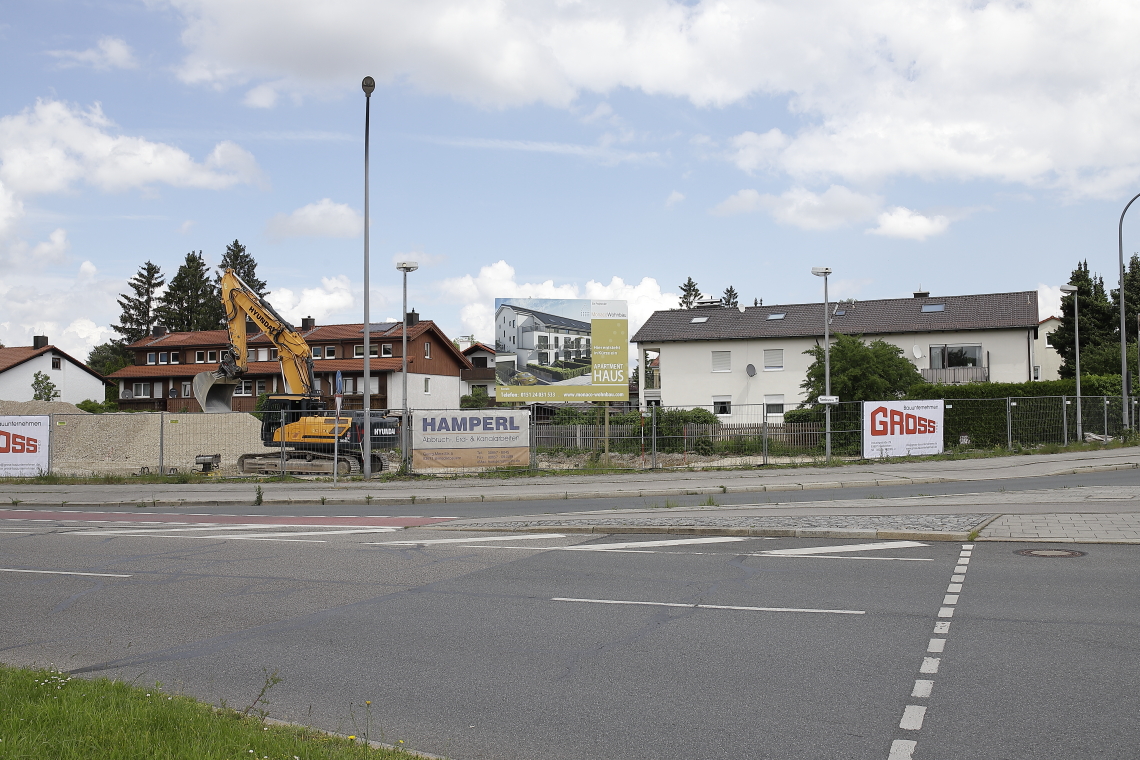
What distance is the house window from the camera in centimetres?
4841

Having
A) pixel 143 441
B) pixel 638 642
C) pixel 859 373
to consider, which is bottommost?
pixel 638 642

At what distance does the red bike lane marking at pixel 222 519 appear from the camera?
1660 centimetres

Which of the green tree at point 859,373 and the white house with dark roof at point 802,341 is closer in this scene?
the green tree at point 859,373

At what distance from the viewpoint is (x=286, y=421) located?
29.5m

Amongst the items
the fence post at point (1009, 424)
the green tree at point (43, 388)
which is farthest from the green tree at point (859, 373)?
the green tree at point (43, 388)

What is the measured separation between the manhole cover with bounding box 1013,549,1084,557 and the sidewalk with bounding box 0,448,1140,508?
34.6 ft

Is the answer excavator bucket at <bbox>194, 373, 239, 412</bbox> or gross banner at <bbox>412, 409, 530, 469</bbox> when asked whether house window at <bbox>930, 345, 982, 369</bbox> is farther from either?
excavator bucket at <bbox>194, 373, 239, 412</bbox>

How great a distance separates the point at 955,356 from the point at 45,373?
7125cm

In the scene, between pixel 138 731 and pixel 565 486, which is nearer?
pixel 138 731

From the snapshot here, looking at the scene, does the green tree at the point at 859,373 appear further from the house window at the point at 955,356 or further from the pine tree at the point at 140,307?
the pine tree at the point at 140,307

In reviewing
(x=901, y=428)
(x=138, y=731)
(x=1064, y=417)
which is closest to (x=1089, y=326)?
(x=1064, y=417)

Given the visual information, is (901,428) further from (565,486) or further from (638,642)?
(638,642)

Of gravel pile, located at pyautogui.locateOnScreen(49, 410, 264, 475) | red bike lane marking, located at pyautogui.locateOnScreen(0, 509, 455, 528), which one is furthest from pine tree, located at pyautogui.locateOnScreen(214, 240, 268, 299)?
red bike lane marking, located at pyautogui.locateOnScreen(0, 509, 455, 528)

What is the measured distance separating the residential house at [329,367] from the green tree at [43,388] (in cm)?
554
